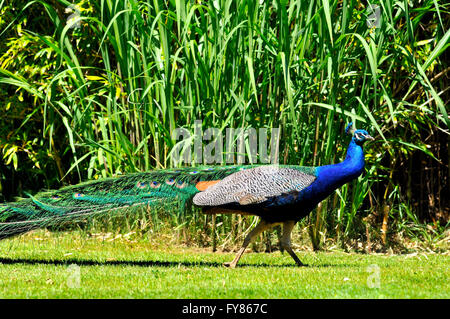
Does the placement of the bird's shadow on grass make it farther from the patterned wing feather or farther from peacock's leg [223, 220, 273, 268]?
the patterned wing feather

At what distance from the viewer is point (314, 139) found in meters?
5.21

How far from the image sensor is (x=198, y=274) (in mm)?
4223

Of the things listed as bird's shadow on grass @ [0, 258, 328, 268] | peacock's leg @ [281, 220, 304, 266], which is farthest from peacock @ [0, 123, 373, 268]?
bird's shadow on grass @ [0, 258, 328, 268]

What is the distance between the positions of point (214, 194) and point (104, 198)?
2.78 ft

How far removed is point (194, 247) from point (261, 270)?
1.23 m

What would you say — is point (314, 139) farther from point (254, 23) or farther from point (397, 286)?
point (397, 286)

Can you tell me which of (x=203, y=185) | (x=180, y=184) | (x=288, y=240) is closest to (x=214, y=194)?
(x=203, y=185)

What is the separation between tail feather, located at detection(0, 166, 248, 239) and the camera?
4.61 m

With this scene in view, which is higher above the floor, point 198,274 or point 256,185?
point 256,185

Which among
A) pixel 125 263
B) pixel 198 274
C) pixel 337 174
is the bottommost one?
pixel 125 263

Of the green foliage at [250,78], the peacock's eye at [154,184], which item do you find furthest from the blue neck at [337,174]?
the peacock's eye at [154,184]

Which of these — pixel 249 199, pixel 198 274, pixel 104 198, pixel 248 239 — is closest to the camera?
pixel 198 274

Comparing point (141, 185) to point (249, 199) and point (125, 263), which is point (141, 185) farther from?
point (249, 199)

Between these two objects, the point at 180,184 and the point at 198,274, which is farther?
the point at 180,184
